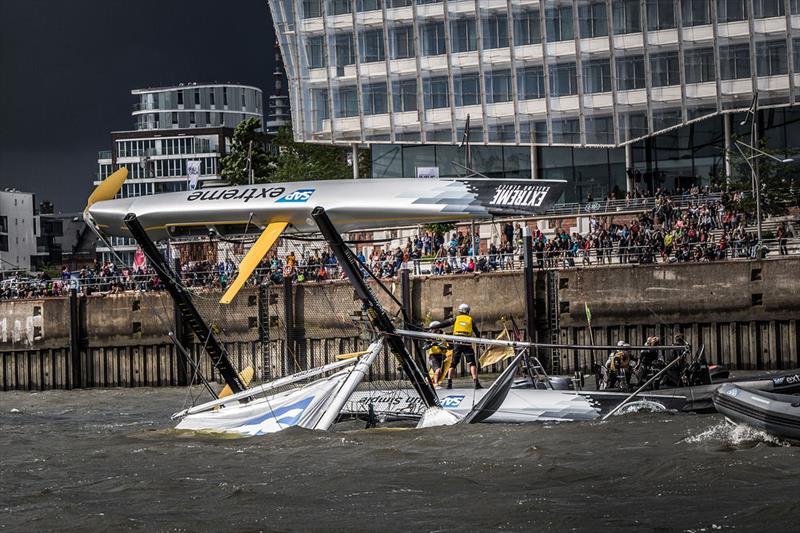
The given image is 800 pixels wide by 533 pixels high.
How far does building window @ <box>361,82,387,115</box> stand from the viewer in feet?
224

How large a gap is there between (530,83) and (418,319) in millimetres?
25081

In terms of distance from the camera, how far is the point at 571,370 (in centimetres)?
3928

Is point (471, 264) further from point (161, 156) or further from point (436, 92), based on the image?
point (161, 156)

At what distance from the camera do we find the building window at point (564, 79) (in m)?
64.2

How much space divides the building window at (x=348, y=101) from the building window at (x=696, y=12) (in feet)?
54.3

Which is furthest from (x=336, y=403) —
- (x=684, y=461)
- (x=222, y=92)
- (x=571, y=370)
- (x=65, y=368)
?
(x=222, y=92)

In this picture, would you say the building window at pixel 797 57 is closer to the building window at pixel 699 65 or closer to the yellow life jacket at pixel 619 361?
the building window at pixel 699 65

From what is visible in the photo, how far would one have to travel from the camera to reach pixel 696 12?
61375mm

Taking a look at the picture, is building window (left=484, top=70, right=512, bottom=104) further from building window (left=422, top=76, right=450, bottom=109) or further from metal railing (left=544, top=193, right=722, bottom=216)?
metal railing (left=544, top=193, right=722, bottom=216)

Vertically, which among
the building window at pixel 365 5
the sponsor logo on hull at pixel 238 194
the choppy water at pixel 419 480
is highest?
the building window at pixel 365 5

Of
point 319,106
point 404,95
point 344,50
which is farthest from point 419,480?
point 319,106

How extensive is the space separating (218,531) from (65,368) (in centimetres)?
2894

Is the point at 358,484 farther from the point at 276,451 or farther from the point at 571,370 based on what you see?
the point at 571,370

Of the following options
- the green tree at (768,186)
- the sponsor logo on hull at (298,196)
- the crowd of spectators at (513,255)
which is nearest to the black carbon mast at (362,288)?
the sponsor logo on hull at (298,196)
